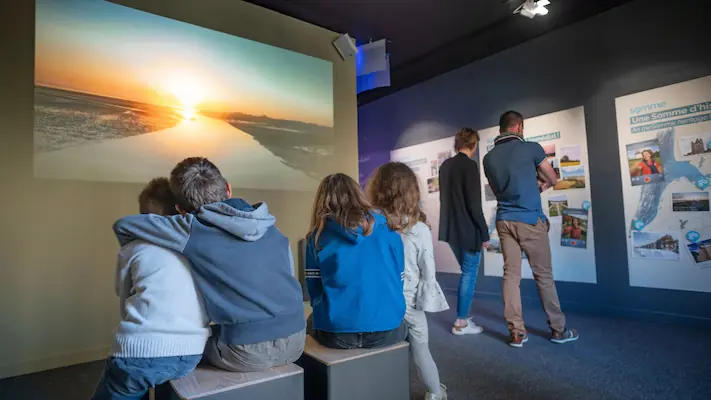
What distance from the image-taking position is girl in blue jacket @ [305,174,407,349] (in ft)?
4.95

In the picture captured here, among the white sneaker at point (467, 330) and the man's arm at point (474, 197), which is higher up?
the man's arm at point (474, 197)

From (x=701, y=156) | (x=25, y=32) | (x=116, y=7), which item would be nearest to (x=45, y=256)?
(x=25, y=32)

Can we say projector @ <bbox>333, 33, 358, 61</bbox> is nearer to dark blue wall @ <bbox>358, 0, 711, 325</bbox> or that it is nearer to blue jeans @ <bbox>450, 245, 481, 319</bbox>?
dark blue wall @ <bbox>358, 0, 711, 325</bbox>

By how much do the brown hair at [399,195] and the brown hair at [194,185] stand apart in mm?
741

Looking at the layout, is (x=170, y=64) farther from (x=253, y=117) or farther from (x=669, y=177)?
(x=669, y=177)

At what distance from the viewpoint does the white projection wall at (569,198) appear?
12.3ft

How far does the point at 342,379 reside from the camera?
1411mm

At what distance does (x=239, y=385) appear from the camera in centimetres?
121

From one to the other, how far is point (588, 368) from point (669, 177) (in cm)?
191

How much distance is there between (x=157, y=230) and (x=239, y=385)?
51 centimetres

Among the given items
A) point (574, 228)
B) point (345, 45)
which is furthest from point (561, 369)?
point (345, 45)

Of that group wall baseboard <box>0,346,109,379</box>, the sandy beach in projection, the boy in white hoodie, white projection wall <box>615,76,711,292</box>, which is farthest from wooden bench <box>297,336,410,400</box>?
white projection wall <box>615,76,711,292</box>

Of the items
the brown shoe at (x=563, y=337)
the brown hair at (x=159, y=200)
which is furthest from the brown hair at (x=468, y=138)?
the brown hair at (x=159, y=200)

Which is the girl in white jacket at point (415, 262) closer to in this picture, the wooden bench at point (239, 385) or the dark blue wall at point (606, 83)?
the wooden bench at point (239, 385)
